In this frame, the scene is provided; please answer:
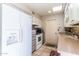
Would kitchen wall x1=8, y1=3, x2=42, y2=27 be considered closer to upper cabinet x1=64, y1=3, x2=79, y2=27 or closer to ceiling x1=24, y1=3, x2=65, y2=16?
ceiling x1=24, y1=3, x2=65, y2=16

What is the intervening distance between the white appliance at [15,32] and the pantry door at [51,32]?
0.19 meters

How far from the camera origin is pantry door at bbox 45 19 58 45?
1.05m

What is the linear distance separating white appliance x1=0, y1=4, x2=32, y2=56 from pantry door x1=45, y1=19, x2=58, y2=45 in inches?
7.5

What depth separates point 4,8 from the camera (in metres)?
0.89

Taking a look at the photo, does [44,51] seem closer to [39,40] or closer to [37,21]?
[39,40]

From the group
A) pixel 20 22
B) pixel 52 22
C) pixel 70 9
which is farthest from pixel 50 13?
pixel 20 22

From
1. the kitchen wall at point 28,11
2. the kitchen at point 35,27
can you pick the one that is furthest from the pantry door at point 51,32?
the kitchen wall at point 28,11

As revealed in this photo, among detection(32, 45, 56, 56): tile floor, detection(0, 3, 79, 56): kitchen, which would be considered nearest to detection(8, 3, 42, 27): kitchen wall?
detection(0, 3, 79, 56): kitchen

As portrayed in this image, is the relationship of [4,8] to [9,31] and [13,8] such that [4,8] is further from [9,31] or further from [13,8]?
[9,31]

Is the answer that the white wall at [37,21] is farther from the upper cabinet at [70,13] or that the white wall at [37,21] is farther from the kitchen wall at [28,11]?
the upper cabinet at [70,13]

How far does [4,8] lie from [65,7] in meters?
0.61

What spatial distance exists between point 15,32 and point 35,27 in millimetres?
245

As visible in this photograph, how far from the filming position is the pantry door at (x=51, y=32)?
105cm

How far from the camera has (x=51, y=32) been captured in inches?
41.4
